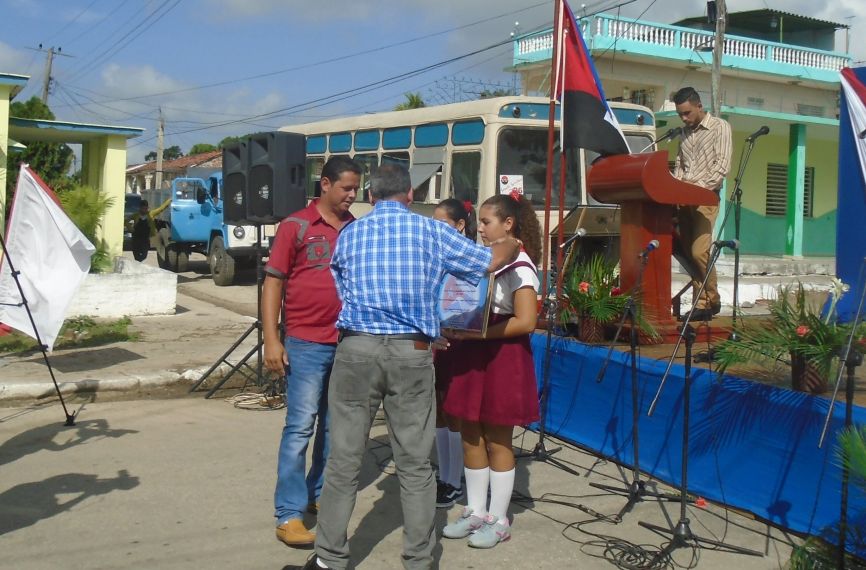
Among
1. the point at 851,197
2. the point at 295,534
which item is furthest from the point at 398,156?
the point at 295,534

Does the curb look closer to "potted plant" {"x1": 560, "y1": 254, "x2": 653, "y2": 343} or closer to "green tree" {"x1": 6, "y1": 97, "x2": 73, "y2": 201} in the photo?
"potted plant" {"x1": 560, "y1": 254, "x2": 653, "y2": 343}

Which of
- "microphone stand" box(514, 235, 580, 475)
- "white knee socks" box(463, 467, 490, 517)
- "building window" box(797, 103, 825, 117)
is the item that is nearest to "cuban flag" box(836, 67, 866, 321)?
"microphone stand" box(514, 235, 580, 475)

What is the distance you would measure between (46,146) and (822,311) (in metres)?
24.3

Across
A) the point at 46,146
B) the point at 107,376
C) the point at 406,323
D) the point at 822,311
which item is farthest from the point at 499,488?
the point at 46,146

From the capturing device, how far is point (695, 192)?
21.0 ft

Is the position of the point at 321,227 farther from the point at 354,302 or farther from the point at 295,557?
the point at 295,557

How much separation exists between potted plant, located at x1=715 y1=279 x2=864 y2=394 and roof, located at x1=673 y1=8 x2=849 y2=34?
81.0 ft

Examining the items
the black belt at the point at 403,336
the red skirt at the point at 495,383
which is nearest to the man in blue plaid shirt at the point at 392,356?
the black belt at the point at 403,336

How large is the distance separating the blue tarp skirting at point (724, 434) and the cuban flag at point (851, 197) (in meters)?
0.68

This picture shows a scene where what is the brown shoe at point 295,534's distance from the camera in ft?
15.0

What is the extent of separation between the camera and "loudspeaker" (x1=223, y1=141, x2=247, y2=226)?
8319mm

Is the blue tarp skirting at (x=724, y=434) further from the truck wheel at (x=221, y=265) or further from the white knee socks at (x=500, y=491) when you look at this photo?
the truck wheel at (x=221, y=265)

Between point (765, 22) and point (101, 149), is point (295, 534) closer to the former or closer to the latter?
point (101, 149)

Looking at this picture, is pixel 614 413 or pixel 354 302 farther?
pixel 614 413
